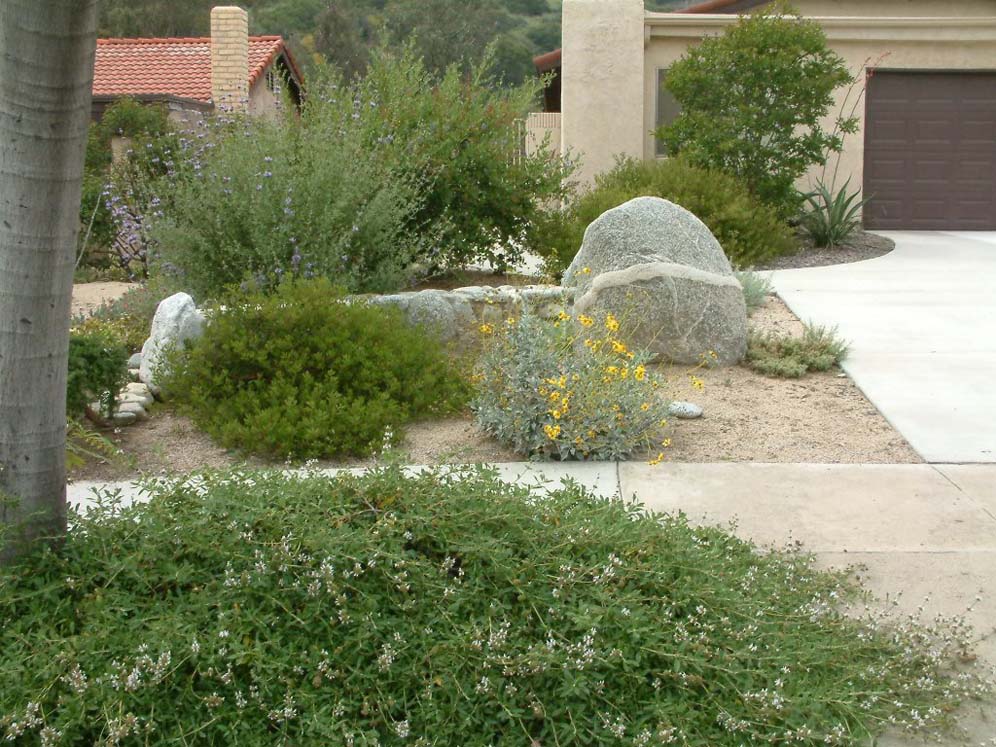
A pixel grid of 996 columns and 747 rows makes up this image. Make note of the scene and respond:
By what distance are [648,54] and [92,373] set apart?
13658mm

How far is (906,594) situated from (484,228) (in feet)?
22.2

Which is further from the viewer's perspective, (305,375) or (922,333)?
(922,333)

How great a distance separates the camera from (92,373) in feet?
21.8

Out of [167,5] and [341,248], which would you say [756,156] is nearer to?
[341,248]

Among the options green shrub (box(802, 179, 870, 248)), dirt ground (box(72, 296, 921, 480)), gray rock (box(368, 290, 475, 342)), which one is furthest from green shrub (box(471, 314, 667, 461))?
green shrub (box(802, 179, 870, 248))

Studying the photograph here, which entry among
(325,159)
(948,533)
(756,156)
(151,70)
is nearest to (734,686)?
(948,533)

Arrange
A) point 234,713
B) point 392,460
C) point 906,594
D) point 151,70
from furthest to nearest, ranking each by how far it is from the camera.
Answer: point 151,70
point 906,594
point 392,460
point 234,713

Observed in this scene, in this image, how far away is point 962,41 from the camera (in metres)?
18.6

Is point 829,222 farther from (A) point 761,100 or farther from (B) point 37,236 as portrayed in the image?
(B) point 37,236

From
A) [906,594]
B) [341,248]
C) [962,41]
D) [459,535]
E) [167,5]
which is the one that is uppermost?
[167,5]

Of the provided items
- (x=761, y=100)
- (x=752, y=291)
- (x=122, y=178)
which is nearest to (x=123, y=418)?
(x=752, y=291)

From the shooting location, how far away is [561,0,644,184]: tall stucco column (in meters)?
17.8

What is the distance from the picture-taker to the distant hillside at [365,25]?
43000mm

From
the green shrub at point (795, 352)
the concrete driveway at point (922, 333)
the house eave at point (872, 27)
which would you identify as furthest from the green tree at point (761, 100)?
the green shrub at point (795, 352)
